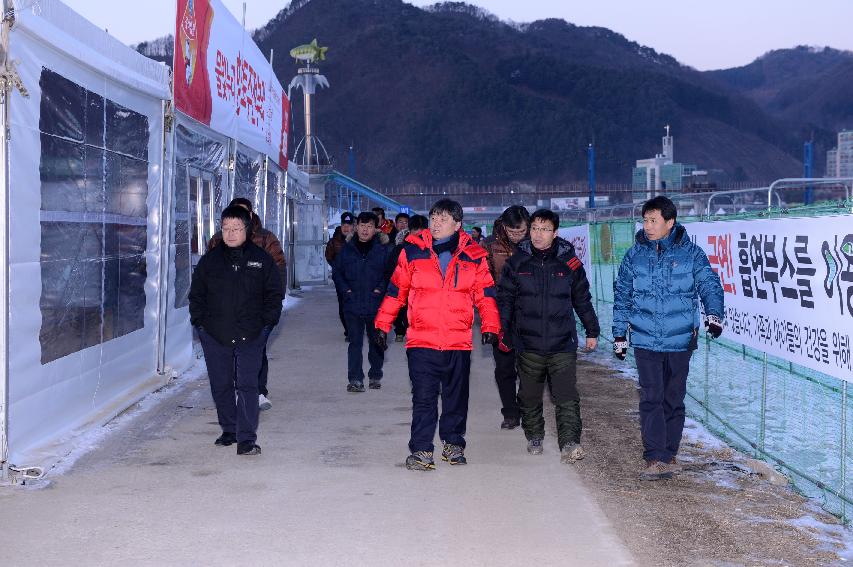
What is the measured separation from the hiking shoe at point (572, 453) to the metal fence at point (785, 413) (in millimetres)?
1288

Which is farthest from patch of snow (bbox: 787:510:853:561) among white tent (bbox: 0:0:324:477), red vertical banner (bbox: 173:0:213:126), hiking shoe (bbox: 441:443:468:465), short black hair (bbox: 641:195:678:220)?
red vertical banner (bbox: 173:0:213:126)

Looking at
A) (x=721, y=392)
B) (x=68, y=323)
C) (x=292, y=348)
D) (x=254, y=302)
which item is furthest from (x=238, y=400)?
(x=292, y=348)

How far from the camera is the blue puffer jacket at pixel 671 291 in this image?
6.89 m

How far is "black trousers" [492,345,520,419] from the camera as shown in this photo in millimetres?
8602

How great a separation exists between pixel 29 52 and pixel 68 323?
6.63ft

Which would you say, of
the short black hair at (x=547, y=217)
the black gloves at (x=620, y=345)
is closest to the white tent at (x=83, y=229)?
the short black hair at (x=547, y=217)

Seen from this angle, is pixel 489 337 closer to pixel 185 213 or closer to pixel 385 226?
pixel 185 213

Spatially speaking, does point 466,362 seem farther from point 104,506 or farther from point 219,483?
point 104,506

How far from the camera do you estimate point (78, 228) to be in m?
8.06

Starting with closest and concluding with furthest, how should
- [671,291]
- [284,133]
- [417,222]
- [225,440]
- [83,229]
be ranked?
[671,291]
[225,440]
[83,229]
[417,222]
[284,133]

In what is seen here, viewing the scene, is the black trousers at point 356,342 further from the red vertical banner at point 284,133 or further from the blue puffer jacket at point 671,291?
the red vertical banner at point 284,133

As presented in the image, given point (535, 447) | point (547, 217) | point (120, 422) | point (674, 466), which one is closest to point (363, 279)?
point (120, 422)

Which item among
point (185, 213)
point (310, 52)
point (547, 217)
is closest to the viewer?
point (547, 217)

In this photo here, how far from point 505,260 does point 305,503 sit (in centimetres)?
308
